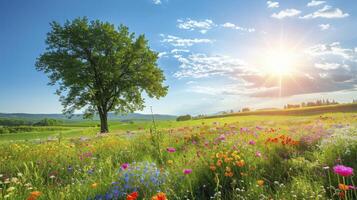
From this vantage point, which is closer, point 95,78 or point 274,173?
point 274,173

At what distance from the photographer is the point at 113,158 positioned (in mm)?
7840

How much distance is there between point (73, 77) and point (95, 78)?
309 centimetres

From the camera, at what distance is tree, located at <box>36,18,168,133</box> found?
2931 cm

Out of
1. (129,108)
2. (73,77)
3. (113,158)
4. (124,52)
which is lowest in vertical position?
(113,158)

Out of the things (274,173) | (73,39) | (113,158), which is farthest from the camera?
(73,39)

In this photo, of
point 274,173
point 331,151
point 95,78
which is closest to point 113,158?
point 274,173

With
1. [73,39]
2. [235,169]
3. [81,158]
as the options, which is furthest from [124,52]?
[235,169]

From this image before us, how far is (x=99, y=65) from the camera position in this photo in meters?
29.8

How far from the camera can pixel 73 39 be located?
29.8m

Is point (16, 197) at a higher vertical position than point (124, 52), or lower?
lower

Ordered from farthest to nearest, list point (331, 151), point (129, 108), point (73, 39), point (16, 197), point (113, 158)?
point (129, 108) < point (73, 39) < point (113, 158) < point (331, 151) < point (16, 197)

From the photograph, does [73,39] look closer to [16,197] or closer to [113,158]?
[113,158]

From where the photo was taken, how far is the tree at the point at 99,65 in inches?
1154

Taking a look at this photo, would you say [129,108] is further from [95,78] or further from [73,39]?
[73,39]
